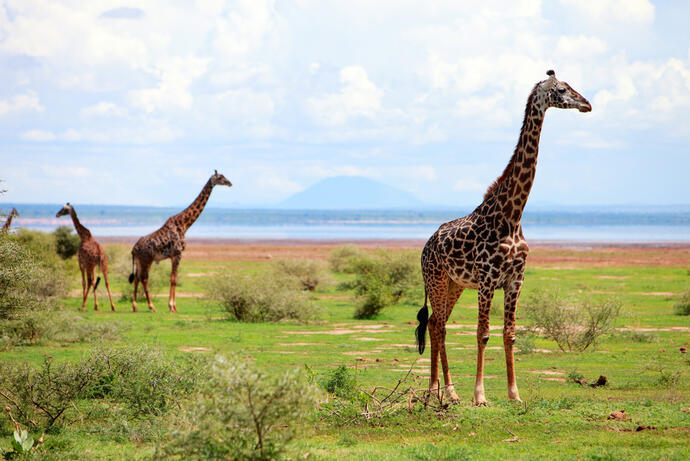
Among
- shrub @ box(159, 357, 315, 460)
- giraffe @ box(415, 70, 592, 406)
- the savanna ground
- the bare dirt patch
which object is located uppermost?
giraffe @ box(415, 70, 592, 406)

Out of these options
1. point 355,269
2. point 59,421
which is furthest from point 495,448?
point 355,269

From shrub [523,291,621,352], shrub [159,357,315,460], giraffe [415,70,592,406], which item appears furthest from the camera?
shrub [523,291,621,352]

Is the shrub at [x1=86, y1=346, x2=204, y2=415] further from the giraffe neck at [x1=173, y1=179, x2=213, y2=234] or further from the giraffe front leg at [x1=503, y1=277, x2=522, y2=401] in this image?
the giraffe neck at [x1=173, y1=179, x2=213, y2=234]

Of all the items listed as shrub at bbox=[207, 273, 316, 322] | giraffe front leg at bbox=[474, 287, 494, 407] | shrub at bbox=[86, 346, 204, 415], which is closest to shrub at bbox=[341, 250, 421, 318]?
shrub at bbox=[207, 273, 316, 322]

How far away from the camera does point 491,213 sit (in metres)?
11.5

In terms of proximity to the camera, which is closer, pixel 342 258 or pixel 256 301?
pixel 256 301

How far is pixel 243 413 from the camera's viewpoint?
253 inches

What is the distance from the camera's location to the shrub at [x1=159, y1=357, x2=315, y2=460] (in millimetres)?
6395

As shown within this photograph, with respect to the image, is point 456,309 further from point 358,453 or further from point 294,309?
point 358,453

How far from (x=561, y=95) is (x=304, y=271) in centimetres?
2429

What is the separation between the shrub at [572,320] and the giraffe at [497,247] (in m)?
6.87

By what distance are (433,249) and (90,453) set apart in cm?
591

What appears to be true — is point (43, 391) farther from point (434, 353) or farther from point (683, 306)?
point (683, 306)

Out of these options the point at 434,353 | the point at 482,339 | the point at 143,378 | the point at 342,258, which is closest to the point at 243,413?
the point at 143,378
